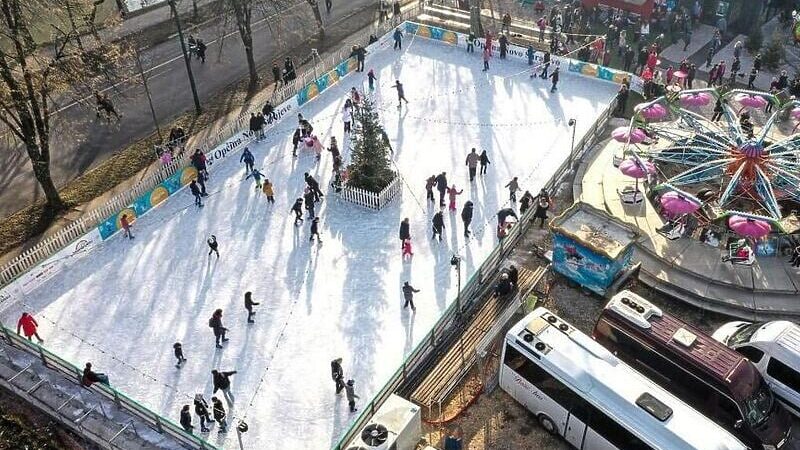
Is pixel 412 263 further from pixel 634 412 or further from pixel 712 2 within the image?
pixel 712 2

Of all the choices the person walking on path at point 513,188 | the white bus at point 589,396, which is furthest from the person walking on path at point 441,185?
the white bus at point 589,396

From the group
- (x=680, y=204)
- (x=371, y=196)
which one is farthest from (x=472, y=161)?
(x=680, y=204)

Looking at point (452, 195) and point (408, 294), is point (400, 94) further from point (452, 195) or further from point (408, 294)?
point (408, 294)

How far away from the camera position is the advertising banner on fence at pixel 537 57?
31766 mm

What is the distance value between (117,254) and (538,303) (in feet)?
44.7

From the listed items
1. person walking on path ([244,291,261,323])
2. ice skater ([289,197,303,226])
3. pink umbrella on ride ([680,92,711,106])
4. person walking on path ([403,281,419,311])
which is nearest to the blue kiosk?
person walking on path ([403,281,419,311])

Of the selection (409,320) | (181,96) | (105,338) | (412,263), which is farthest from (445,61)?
(105,338)

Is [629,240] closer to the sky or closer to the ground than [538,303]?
closer to the sky

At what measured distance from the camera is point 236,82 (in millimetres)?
34969

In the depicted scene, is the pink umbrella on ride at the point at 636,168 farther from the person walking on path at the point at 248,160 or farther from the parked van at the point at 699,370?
the person walking on path at the point at 248,160

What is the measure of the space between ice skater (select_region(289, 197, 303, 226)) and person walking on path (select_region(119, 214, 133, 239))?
18.1 ft

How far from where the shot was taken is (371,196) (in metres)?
24.8

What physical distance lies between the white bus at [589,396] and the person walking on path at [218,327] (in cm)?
765

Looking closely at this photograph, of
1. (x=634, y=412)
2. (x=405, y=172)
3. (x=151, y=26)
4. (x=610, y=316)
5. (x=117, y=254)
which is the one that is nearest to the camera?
(x=634, y=412)
